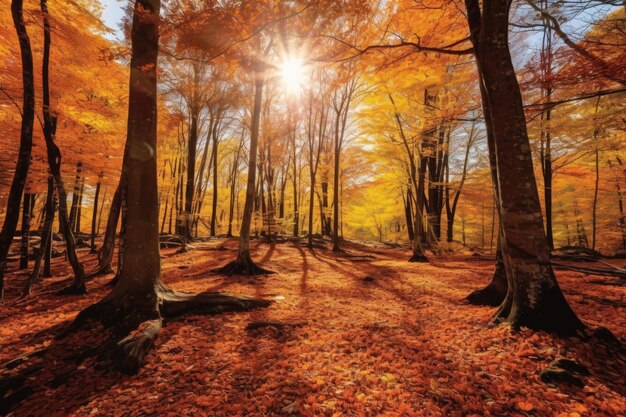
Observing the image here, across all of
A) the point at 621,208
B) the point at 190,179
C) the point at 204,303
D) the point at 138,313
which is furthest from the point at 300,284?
the point at 621,208

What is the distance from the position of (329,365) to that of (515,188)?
3575 mm

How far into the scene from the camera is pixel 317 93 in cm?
1691

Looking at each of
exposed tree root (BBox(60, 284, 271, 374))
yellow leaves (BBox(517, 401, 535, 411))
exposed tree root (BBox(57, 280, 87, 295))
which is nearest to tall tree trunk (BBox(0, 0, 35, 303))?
exposed tree root (BBox(57, 280, 87, 295))

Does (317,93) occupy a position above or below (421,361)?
above

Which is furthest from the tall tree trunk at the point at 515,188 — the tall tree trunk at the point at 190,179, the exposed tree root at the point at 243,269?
the tall tree trunk at the point at 190,179

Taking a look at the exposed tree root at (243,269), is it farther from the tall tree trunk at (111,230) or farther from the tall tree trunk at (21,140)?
the tall tree trunk at (21,140)

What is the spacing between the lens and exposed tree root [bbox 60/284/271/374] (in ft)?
10.7

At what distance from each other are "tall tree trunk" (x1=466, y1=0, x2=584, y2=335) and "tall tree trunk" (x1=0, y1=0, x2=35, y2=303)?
28.2 feet

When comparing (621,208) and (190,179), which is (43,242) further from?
Result: (621,208)

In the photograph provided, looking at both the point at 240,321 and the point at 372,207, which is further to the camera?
the point at 372,207

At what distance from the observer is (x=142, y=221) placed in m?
4.62

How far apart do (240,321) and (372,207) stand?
2770 cm

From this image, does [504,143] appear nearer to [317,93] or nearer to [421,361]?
[421,361]

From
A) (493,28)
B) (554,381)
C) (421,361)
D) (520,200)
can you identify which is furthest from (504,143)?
(421,361)
